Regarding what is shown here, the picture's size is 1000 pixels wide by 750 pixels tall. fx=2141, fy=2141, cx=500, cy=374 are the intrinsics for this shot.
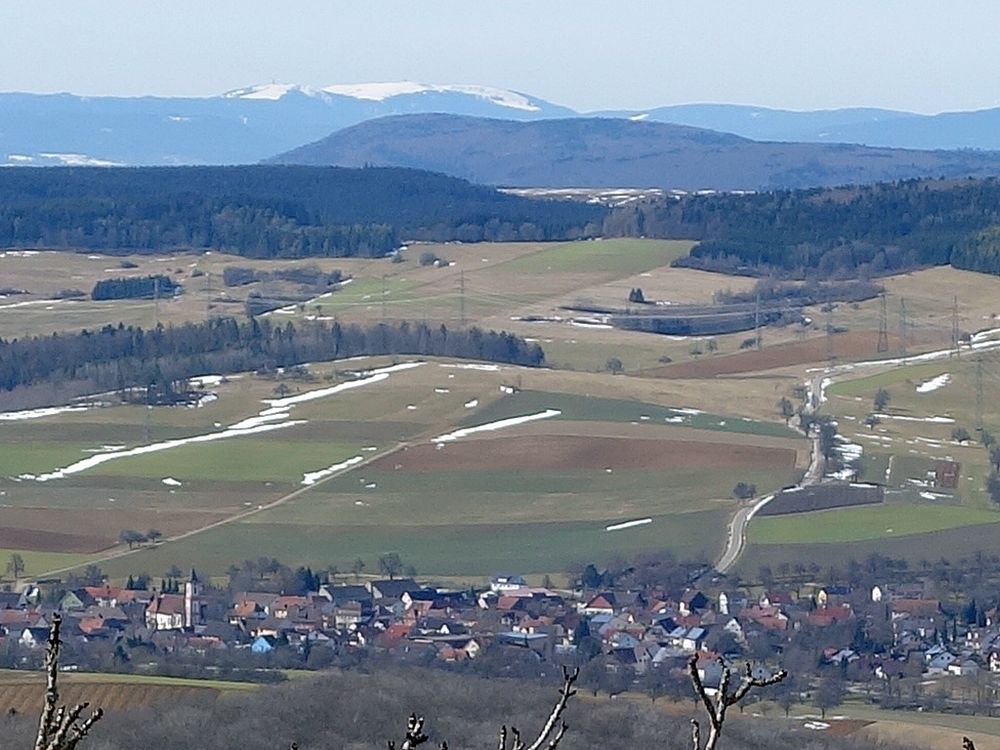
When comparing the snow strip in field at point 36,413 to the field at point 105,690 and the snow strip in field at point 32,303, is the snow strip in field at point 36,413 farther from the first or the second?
the field at point 105,690

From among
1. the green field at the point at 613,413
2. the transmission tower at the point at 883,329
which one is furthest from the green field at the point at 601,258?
the green field at the point at 613,413

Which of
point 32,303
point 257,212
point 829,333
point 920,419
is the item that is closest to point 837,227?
point 257,212

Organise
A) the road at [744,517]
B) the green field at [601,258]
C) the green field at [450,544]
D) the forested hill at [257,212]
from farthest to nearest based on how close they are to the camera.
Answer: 1. the forested hill at [257,212]
2. the green field at [601,258]
3. the road at [744,517]
4. the green field at [450,544]

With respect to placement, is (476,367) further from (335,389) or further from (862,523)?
(862,523)

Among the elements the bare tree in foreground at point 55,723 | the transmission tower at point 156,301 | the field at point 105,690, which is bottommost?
the transmission tower at point 156,301

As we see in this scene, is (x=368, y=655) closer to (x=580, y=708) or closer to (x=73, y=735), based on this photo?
(x=580, y=708)

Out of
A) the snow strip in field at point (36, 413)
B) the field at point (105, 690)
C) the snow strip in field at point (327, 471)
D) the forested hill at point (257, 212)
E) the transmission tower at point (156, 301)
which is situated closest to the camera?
the field at point (105, 690)
